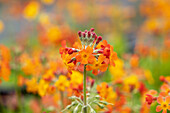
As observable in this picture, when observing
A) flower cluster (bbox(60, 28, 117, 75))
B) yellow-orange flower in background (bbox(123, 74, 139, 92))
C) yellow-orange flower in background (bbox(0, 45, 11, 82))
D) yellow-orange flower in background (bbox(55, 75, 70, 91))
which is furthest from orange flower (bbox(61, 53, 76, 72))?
yellow-orange flower in background (bbox(123, 74, 139, 92))

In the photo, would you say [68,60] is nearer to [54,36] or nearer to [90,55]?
[90,55]

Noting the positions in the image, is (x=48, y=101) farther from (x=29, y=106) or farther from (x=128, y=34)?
(x=128, y=34)

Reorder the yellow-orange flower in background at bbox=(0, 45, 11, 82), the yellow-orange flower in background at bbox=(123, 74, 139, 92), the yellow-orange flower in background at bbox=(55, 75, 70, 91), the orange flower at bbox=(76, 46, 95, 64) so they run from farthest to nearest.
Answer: the yellow-orange flower in background at bbox=(123, 74, 139, 92) < the yellow-orange flower in background at bbox=(0, 45, 11, 82) < the yellow-orange flower in background at bbox=(55, 75, 70, 91) < the orange flower at bbox=(76, 46, 95, 64)

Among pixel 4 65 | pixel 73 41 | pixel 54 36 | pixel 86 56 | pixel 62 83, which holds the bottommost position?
pixel 62 83

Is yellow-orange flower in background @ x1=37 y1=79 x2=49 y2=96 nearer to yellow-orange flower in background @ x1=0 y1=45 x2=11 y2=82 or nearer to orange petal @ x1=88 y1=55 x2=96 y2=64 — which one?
yellow-orange flower in background @ x1=0 y1=45 x2=11 y2=82

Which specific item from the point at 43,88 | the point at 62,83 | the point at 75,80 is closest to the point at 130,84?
the point at 75,80

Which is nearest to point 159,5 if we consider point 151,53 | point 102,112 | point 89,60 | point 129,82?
point 151,53

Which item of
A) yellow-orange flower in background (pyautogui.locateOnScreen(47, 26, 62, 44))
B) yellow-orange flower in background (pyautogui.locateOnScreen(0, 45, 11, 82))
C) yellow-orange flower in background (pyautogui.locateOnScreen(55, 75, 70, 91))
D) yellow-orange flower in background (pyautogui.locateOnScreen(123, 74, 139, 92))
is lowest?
yellow-orange flower in background (pyautogui.locateOnScreen(123, 74, 139, 92))

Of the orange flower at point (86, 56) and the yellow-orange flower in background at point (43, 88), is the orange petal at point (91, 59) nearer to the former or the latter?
the orange flower at point (86, 56)
